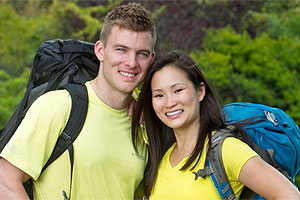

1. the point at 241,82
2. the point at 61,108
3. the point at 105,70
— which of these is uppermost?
the point at 105,70

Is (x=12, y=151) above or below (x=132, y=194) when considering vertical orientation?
above

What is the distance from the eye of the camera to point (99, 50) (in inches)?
117

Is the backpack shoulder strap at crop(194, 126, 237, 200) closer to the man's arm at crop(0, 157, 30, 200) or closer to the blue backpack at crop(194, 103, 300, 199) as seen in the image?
the blue backpack at crop(194, 103, 300, 199)

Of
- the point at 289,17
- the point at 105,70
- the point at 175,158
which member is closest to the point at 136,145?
the point at 175,158

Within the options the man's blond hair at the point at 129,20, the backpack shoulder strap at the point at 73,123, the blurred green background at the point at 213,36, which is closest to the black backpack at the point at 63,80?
the backpack shoulder strap at the point at 73,123

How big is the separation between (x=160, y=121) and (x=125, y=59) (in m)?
0.48

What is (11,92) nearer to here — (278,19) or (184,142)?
(278,19)

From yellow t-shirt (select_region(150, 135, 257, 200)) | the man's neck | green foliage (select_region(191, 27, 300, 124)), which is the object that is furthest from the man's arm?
green foliage (select_region(191, 27, 300, 124))

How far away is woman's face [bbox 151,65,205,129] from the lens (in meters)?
2.71

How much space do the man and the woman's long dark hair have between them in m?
0.06

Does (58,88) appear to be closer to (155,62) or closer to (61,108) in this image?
(61,108)

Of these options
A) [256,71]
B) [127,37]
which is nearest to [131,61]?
[127,37]

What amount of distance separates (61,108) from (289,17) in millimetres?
10410

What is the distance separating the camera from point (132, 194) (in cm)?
284
